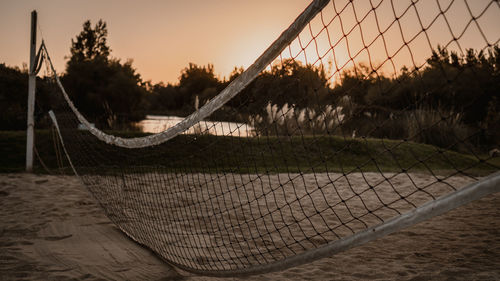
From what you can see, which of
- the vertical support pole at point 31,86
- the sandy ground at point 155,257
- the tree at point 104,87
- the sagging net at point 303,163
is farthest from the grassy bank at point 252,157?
the tree at point 104,87

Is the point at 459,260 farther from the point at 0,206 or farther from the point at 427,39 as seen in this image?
the point at 0,206

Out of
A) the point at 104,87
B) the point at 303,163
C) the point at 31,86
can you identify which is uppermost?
the point at 104,87

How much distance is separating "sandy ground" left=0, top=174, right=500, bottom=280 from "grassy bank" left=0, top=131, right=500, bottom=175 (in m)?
3.57

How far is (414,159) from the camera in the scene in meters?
9.57

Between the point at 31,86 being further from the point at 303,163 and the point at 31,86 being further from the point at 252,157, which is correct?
the point at 303,163

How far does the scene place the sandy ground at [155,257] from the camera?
2442 mm

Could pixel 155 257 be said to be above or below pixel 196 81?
below

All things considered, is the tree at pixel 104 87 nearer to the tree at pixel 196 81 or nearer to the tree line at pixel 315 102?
the tree line at pixel 315 102

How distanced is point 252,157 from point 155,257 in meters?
5.79

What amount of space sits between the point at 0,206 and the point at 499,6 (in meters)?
4.97

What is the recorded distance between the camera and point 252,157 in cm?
862

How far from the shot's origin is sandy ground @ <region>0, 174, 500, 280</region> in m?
2.44

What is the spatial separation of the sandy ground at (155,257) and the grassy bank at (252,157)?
3574 mm

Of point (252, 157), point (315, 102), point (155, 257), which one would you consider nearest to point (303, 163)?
point (252, 157)
